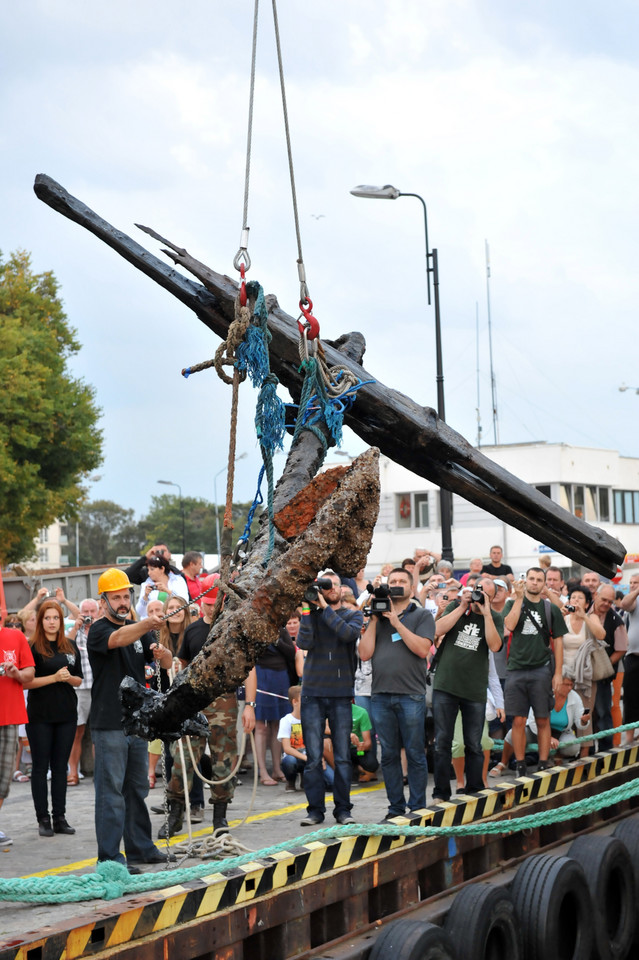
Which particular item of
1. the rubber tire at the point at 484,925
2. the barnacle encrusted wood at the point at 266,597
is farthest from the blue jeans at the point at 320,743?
the barnacle encrusted wood at the point at 266,597

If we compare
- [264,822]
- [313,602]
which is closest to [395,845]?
[313,602]

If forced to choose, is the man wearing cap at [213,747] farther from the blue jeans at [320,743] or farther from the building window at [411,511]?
the building window at [411,511]

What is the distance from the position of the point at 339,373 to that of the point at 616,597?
711 centimetres

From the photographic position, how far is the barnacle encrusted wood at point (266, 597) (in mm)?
5000

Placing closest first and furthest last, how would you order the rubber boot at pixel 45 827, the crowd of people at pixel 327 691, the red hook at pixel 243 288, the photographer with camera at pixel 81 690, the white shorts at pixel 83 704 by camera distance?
the red hook at pixel 243 288 → the crowd of people at pixel 327 691 → the rubber boot at pixel 45 827 → the photographer with camera at pixel 81 690 → the white shorts at pixel 83 704

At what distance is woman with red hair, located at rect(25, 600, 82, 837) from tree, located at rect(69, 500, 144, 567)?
92.1 metres

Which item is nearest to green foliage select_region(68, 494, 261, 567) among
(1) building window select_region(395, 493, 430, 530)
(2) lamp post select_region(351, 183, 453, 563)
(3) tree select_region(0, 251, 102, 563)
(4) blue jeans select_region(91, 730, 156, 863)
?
(1) building window select_region(395, 493, 430, 530)

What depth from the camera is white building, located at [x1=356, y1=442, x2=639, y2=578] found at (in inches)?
1672

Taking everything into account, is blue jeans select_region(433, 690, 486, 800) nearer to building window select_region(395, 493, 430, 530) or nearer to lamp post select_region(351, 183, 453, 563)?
lamp post select_region(351, 183, 453, 563)

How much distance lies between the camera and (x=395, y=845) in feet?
18.7

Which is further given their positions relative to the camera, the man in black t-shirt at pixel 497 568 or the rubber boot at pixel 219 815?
the man in black t-shirt at pixel 497 568

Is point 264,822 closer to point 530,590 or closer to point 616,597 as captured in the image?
point 530,590

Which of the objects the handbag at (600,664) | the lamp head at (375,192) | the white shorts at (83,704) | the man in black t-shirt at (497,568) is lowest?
the white shorts at (83,704)

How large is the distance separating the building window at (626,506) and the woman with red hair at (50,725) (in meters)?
41.3
